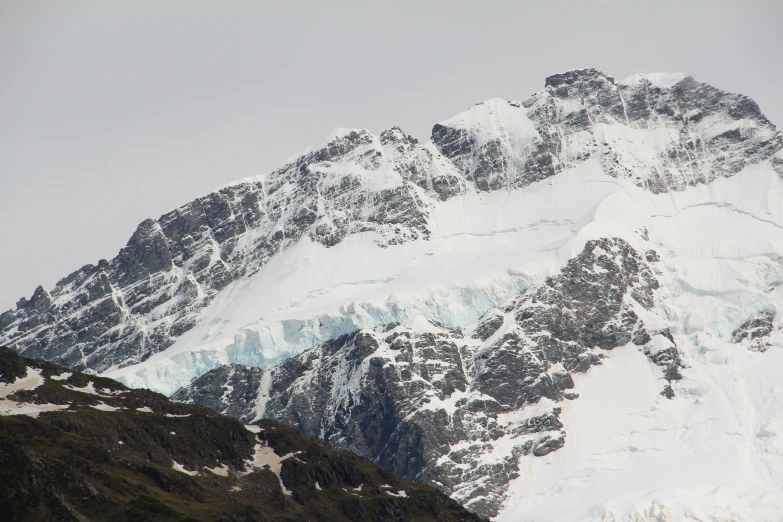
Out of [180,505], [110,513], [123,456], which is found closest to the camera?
[110,513]

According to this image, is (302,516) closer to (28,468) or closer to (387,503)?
(387,503)

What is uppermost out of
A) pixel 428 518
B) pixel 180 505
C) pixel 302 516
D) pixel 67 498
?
pixel 67 498

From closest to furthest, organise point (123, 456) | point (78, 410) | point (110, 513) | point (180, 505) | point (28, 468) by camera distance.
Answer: point (28, 468) < point (110, 513) < point (180, 505) < point (123, 456) < point (78, 410)

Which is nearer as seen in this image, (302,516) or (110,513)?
(110,513)

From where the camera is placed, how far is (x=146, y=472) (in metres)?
170

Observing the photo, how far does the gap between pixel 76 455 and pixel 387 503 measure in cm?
5716

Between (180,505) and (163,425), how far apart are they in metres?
37.6

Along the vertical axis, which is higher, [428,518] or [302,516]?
[302,516]

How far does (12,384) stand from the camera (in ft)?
636

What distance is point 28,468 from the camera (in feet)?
431

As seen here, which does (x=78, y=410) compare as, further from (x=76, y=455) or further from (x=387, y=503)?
(x=387, y=503)

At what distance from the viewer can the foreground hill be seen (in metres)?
140

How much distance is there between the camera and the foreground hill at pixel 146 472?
14000 centimetres

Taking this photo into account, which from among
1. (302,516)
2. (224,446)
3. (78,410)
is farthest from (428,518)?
(78,410)
